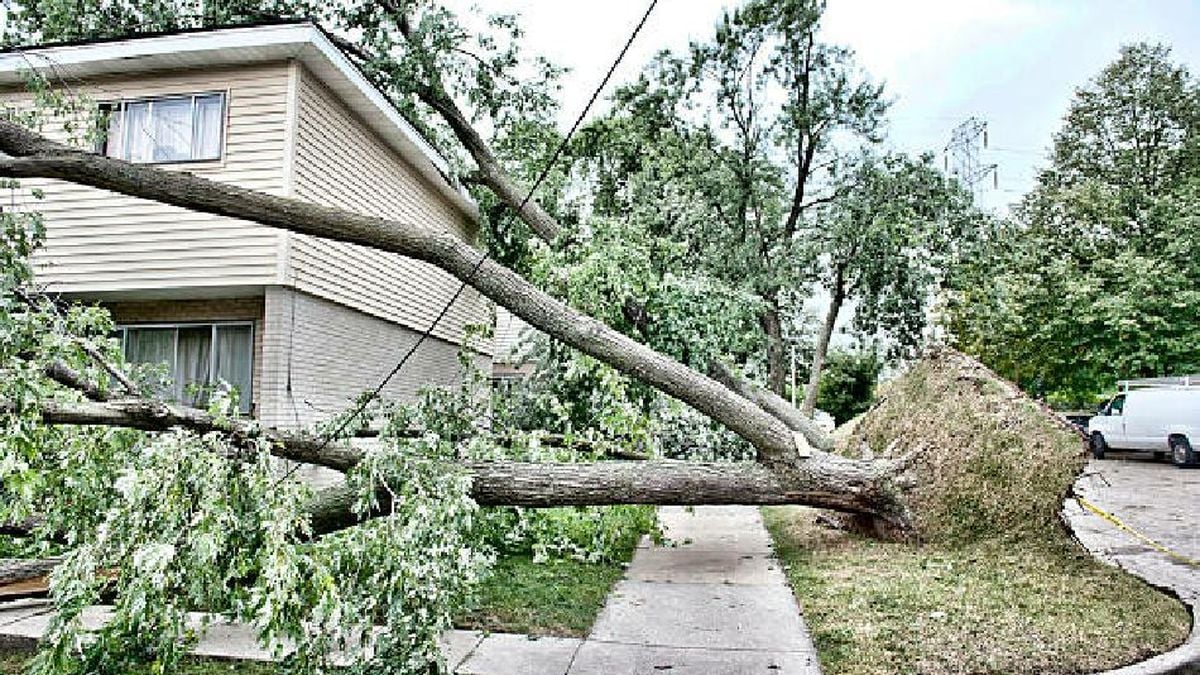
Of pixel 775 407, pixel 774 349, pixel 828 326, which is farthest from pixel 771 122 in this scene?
pixel 775 407

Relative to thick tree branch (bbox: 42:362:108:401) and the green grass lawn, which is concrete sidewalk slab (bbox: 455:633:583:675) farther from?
thick tree branch (bbox: 42:362:108:401)

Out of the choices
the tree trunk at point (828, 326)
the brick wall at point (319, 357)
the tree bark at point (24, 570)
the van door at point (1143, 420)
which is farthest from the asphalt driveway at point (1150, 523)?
the tree bark at point (24, 570)

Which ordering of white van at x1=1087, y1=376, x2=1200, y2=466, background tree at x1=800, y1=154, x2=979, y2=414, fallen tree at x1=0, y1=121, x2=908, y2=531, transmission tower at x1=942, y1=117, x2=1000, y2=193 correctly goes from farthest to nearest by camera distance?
1. white van at x1=1087, y1=376, x2=1200, y2=466
2. transmission tower at x1=942, y1=117, x2=1000, y2=193
3. background tree at x1=800, y1=154, x2=979, y2=414
4. fallen tree at x1=0, y1=121, x2=908, y2=531

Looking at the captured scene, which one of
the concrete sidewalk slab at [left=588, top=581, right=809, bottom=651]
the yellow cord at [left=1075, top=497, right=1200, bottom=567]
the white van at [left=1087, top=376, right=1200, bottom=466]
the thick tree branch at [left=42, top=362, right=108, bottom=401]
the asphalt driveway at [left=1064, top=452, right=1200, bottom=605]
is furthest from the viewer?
the white van at [left=1087, top=376, right=1200, bottom=466]

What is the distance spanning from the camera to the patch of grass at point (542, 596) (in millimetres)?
4914

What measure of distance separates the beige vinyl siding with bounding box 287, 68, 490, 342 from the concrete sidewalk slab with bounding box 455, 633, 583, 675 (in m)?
5.05

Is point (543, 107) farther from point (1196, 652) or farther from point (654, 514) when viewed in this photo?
point (1196, 652)

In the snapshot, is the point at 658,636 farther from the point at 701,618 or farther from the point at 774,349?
the point at 774,349

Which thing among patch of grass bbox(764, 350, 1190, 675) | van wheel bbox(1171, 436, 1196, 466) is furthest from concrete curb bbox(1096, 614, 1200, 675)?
van wheel bbox(1171, 436, 1196, 466)

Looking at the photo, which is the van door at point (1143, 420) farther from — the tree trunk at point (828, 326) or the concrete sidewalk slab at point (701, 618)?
the concrete sidewalk slab at point (701, 618)

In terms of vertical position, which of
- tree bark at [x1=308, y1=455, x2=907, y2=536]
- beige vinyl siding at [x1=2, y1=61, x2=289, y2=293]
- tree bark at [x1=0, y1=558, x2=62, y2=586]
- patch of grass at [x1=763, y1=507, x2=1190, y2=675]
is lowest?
patch of grass at [x1=763, y1=507, x2=1190, y2=675]

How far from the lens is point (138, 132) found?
9.10 meters

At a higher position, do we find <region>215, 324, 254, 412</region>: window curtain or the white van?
<region>215, 324, 254, 412</region>: window curtain

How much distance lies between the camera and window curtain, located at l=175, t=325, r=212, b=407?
905 cm
